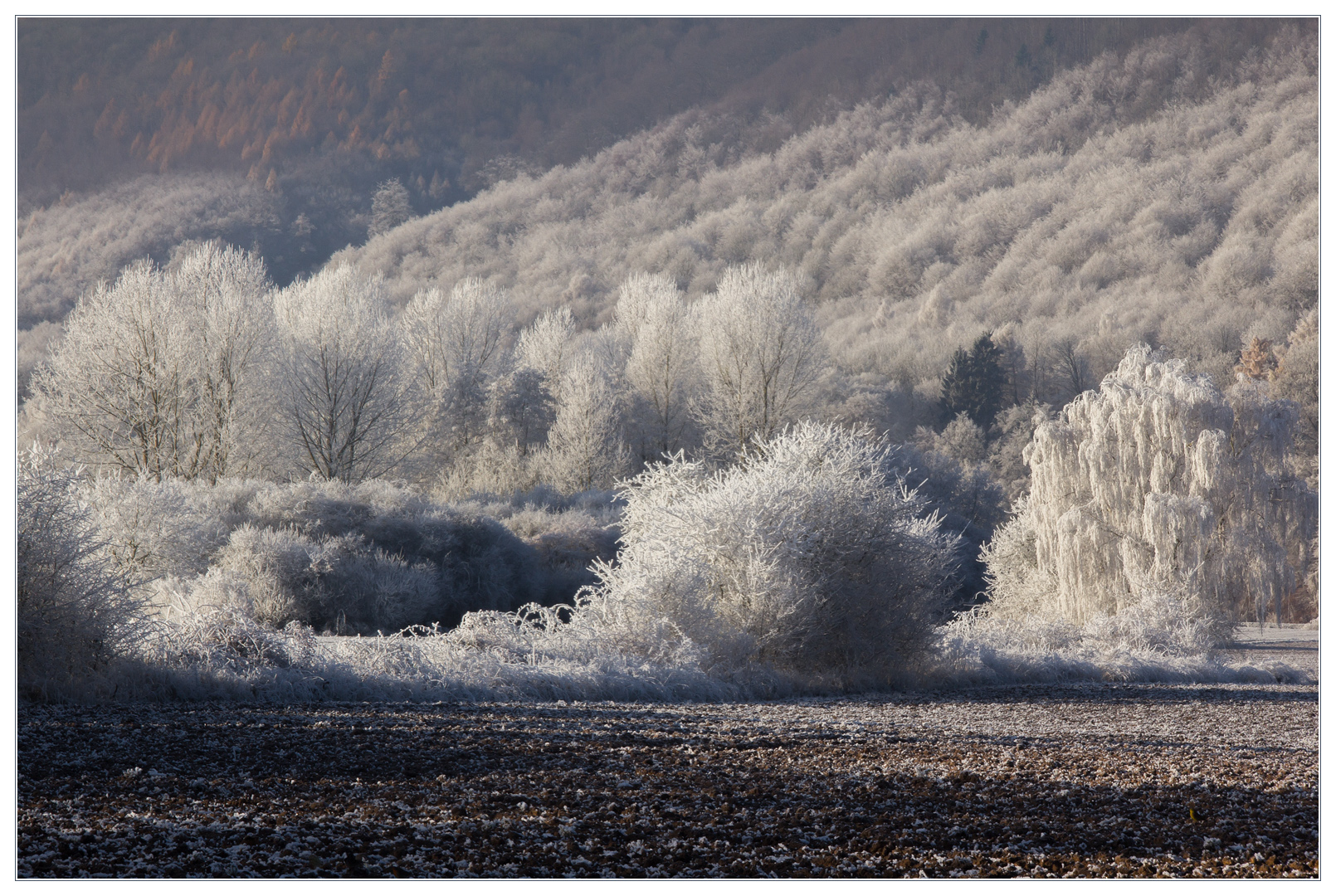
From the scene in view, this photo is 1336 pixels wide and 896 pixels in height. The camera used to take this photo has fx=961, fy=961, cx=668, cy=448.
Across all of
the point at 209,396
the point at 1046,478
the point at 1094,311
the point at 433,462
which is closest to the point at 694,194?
the point at 1094,311

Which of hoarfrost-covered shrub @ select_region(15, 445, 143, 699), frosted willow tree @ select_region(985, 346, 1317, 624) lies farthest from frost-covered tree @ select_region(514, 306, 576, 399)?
hoarfrost-covered shrub @ select_region(15, 445, 143, 699)

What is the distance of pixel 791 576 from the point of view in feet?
49.3

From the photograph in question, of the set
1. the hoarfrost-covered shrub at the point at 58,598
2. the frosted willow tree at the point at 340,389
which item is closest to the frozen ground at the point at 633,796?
the hoarfrost-covered shrub at the point at 58,598

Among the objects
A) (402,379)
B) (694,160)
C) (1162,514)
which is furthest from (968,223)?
(1162,514)

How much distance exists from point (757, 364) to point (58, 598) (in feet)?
115

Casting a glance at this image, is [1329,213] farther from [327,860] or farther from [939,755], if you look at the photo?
[327,860]

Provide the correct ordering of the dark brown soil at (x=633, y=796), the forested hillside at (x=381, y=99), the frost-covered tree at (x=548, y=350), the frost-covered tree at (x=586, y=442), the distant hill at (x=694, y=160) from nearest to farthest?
the dark brown soil at (x=633, y=796) → the forested hillside at (x=381, y=99) → the distant hill at (x=694, y=160) → the frost-covered tree at (x=586, y=442) → the frost-covered tree at (x=548, y=350)

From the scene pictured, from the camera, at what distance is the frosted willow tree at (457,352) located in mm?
42406

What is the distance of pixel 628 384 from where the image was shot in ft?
153

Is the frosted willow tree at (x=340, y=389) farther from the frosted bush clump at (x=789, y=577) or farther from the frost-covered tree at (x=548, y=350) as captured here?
the frosted bush clump at (x=789, y=577)

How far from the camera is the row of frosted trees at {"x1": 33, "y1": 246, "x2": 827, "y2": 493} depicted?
30.4 m

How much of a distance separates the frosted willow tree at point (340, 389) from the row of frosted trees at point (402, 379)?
68mm

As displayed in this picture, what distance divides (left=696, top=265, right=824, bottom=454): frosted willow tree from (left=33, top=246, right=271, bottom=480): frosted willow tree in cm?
1945

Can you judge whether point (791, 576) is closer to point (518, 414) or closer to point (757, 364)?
point (757, 364)
